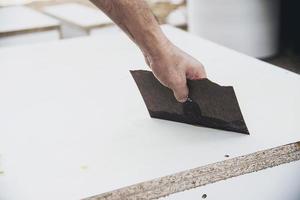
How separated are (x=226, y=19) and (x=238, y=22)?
0.10 m

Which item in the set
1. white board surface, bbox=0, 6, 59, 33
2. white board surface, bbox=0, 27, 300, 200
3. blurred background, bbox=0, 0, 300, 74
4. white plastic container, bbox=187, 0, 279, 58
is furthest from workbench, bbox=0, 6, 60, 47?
white plastic container, bbox=187, 0, 279, 58

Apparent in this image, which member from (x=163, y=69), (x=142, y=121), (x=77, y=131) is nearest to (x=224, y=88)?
(x=163, y=69)

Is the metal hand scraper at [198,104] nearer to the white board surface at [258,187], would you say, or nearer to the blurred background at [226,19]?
the white board surface at [258,187]

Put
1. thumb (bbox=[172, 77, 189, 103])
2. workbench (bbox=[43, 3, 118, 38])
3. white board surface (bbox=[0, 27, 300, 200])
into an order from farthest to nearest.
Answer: workbench (bbox=[43, 3, 118, 38]), thumb (bbox=[172, 77, 189, 103]), white board surface (bbox=[0, 27, 300, 200])

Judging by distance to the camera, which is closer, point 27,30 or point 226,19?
point 27,30

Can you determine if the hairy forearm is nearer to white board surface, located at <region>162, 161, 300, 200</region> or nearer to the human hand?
the human hand

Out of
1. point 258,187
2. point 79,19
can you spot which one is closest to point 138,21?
point 258,187

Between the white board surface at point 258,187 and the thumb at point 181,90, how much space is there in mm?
194

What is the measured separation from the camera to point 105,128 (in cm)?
96

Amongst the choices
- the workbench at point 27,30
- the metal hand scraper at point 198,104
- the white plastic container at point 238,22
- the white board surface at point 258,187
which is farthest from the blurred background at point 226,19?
the white board surface at point 258,187

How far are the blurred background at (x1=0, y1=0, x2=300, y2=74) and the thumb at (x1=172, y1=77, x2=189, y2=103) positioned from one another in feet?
6.37

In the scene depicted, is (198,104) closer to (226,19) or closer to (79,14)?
(79,14)

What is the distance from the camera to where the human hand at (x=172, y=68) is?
0.87 meters

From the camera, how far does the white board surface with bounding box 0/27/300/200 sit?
0.78 m
